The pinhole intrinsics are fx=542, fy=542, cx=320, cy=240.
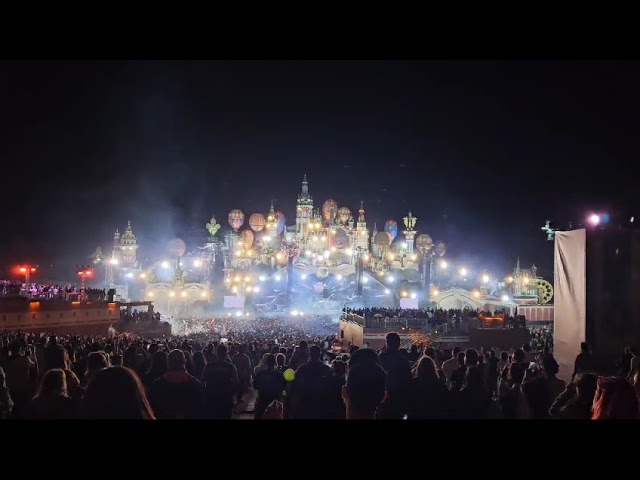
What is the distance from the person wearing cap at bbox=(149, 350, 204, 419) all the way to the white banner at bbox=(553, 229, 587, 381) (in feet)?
30.4

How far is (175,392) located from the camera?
550 cm

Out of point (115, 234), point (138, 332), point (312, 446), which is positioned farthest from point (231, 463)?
point (115, 234)

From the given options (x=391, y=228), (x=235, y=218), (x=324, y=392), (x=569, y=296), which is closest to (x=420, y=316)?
(x=569, y=296)

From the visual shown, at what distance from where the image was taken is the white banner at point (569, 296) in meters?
11.8

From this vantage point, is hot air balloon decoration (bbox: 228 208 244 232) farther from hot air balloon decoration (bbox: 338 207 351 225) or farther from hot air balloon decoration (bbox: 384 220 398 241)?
hot air balloon decoration (bbox: 384 220 398 241)

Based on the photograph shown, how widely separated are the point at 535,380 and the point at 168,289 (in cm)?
5378

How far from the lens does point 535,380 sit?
19.6ft

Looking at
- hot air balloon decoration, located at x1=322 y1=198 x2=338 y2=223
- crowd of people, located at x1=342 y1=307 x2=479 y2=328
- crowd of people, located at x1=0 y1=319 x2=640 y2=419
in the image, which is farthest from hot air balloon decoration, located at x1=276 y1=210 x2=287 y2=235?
crowd of people, located at x1=0 y1=319 x2=640 y2=419

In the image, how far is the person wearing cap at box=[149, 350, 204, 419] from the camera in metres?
5.44

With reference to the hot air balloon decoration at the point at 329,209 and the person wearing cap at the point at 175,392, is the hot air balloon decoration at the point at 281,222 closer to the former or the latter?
the hot air balloon decoration at the point at 329,209

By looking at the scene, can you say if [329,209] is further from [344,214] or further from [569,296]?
[569,296]

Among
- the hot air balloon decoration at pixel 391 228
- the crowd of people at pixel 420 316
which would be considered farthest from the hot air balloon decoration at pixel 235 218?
the crowd of people at pixel 420 316

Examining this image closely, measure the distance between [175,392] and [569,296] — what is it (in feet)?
32.0

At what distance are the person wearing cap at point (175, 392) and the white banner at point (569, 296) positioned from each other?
30.4 ft
